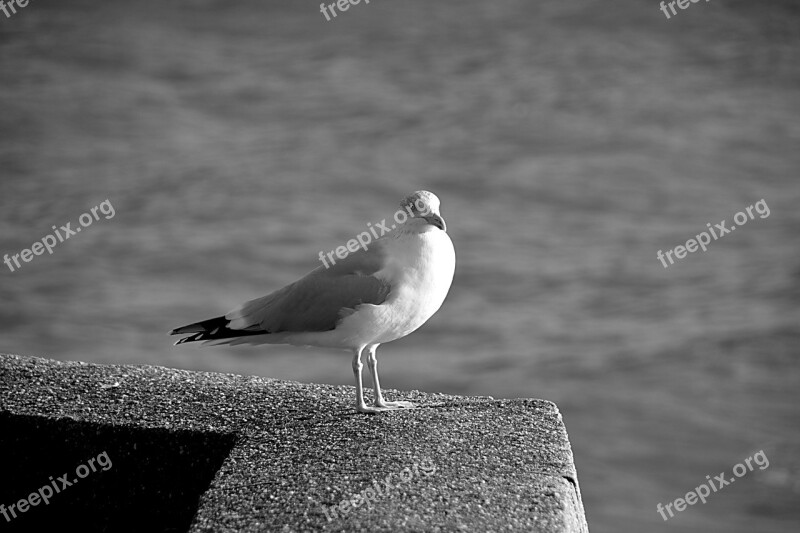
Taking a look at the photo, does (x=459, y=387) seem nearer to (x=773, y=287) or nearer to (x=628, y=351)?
(x=628, y=351)

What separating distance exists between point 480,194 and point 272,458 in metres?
12.2

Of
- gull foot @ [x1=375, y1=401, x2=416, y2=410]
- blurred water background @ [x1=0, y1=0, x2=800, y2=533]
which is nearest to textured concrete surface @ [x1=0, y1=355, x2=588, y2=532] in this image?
gull foot @ [x1=375, y1=401, x2=416, y2=410]

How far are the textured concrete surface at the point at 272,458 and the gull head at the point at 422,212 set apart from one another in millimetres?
723

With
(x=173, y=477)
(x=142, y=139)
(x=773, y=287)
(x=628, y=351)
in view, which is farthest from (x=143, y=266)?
(x=173, y=477)

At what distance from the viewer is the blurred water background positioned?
37.5 ft

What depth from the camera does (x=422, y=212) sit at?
441 centimetres

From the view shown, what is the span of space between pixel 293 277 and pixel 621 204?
4971mm

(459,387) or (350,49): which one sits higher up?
(350,49)

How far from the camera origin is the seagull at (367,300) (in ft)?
14.4

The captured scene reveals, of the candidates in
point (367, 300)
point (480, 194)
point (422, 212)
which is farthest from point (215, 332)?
point (480, 194)

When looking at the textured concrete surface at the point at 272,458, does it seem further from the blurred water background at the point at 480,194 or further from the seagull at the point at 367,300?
the blurred water background at the point at 480,194

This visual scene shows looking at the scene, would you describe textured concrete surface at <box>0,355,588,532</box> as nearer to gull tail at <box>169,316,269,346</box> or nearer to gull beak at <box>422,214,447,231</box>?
gull tail at <box>169,316,269,346</box>

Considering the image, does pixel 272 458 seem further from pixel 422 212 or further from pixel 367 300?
pixel 422 212

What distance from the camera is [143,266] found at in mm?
14461
